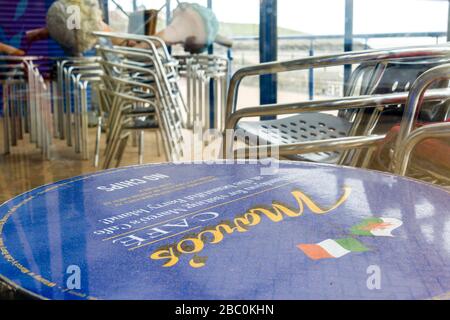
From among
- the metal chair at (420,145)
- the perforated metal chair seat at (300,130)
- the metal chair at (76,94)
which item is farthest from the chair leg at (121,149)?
the metal chair at (420,145)

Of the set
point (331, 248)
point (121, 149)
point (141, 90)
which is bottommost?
point (121, 149)

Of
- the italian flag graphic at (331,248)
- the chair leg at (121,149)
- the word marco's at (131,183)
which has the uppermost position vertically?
the word marco's at (131,183)

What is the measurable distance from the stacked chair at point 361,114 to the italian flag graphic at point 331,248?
0.57 meters

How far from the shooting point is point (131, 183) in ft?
2.57

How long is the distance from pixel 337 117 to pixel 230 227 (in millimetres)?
1077

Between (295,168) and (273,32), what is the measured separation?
1.99m

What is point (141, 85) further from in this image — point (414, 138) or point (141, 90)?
point (414, 138)

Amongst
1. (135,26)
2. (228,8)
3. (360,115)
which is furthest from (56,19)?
(360,115)

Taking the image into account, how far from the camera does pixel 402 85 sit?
1.53 meters

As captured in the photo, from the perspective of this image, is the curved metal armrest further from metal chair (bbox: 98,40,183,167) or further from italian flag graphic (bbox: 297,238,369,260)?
metal chair (bbox: 98,40,183,167)

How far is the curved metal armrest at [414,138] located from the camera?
1017 millimetres

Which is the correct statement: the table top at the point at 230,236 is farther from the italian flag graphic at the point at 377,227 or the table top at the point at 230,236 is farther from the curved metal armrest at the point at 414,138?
the curved metal armrest at the point at 414,138

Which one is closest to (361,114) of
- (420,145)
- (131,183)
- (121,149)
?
(420,145)
